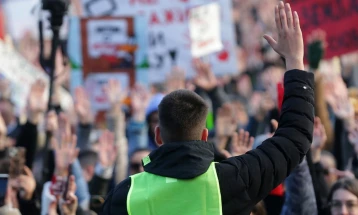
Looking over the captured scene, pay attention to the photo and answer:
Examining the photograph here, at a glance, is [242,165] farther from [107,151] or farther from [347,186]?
[107,151]

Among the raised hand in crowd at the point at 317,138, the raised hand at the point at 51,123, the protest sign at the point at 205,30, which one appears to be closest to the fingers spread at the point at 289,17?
the raised hand in crowd at the point at 317,138

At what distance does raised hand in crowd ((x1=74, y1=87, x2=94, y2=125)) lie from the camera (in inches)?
320

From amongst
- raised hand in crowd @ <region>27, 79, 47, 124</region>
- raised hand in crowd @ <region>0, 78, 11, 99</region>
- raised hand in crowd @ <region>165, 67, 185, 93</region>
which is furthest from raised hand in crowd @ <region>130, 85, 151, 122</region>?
raised hand in crowd @ <region>0, 78, 11, 99</region>

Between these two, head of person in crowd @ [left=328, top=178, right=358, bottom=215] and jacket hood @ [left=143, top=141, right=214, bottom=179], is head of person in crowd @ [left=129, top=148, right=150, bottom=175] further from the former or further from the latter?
jacket hood @ [left=143, top=141, right=214, bottom=179]

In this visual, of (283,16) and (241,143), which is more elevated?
(283,16)

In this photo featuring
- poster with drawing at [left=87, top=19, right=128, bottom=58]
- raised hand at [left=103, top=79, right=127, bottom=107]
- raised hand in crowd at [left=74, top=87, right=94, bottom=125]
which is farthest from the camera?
poster with drawing at [left=87, top=19, right=128, bottom=58]

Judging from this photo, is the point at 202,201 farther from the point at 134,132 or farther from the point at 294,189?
the point at 134,132

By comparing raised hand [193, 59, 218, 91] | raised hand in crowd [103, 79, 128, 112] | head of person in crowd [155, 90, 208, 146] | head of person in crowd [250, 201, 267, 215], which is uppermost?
head of person in crowd [155, 90, 208, 146]

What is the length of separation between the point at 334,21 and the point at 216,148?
4.03 meters

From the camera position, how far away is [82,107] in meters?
8.23

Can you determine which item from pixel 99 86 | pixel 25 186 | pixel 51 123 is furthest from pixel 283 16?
pixel 99 86

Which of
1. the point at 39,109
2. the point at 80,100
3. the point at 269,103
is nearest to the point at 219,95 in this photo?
the point at 269,103

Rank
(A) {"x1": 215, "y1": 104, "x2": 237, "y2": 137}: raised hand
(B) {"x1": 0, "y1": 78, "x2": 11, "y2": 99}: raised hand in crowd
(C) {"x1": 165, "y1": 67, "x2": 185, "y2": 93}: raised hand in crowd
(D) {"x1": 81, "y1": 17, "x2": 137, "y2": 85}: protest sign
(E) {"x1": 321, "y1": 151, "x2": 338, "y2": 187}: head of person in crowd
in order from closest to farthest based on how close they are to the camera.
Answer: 1. (E) {"x1": 321, "y1": 151, "x2": 338, "y2": 187}: head of person in crowd
2. (A) {"x1": 215, "y1": 104, "x2": 237, "y2": 137}: raised hand
3. (C) {"x1": 165, "y1": 67, "x2": 185, "y2": 93}: raised hand in crowd
4. (D) {"x1": 81, "y1": 17, "x2": 137, "y2": 85}: protest sign
5. (B) {"x1": 0, "y1": 78, "x2": 11, "y2": 99}: raised hand in crowd

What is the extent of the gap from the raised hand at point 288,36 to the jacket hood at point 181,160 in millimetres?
496
